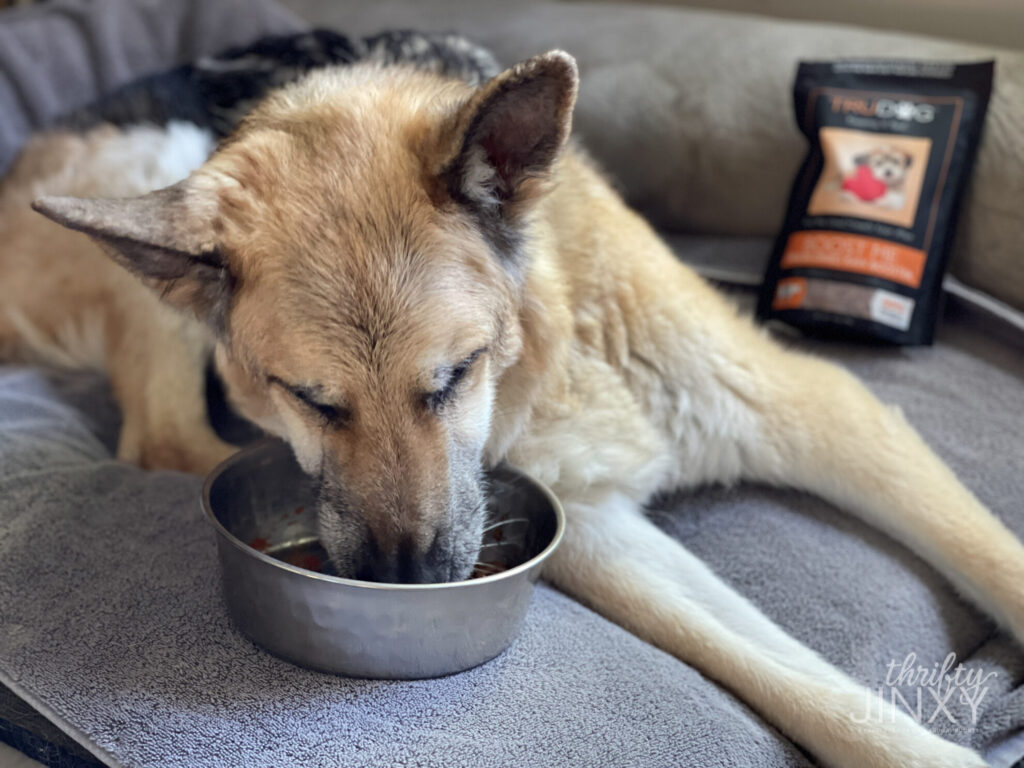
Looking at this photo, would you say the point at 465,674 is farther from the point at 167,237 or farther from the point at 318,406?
the point at 167,237

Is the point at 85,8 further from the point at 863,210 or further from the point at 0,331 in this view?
the point at 863,210

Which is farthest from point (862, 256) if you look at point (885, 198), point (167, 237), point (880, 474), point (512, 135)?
point (167, 237)

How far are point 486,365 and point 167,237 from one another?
0.52 m

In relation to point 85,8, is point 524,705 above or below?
below

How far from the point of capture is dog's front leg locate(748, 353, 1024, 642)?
158cm

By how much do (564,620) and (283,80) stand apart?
66.5 inches

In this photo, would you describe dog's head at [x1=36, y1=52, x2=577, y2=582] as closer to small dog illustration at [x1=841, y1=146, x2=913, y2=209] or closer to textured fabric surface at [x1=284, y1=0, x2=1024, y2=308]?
small dog illustration at [x1=841, y1=146, x2=913, y2=209]

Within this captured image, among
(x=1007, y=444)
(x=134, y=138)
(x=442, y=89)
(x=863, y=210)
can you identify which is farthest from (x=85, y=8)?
(x=1007, y=444)

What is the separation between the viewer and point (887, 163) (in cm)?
214

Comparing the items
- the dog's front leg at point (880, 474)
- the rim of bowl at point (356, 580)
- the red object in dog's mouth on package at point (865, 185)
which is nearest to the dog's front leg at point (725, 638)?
the rim of bowl at point (356, 580)

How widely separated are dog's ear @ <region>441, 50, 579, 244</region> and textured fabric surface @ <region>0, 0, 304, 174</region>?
195 cm

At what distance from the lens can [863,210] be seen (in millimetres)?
2145

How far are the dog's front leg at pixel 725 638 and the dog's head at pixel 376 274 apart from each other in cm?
33

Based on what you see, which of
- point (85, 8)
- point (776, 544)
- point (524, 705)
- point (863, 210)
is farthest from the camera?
point (85, 8)
